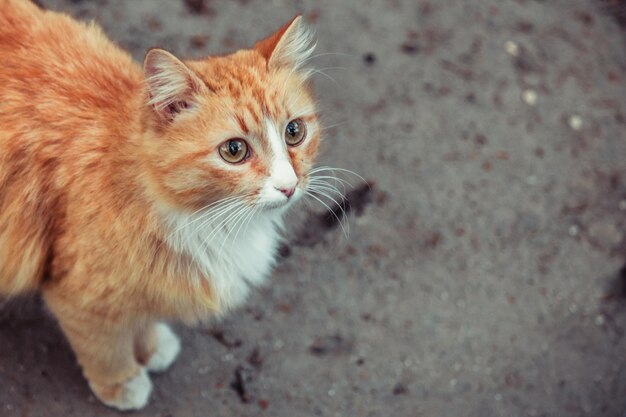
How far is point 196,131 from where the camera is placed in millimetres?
1886

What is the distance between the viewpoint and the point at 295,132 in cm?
203

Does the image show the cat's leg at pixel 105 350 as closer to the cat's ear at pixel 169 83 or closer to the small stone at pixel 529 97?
the cat's ear at pixel 169 83

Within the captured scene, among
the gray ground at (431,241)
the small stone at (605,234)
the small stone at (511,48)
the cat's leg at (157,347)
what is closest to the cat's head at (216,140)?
the cat's leg at (157,347)

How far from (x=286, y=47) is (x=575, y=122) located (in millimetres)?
1964

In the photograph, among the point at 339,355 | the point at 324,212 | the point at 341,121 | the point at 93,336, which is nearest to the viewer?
the point at 93,336

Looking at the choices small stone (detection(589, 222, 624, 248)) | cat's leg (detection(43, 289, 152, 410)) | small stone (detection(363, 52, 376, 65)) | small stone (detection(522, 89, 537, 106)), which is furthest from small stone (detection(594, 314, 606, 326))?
cat's leg (detection(43, 289, 152, 410))

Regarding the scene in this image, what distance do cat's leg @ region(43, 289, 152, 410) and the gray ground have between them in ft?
0.32

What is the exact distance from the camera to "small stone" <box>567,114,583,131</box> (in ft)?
11.5

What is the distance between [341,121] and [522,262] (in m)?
0.97

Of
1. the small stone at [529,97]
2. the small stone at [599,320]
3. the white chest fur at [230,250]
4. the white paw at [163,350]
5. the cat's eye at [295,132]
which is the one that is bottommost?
the small stone at [599,320]

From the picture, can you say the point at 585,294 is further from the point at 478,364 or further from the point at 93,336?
the point at 93,336

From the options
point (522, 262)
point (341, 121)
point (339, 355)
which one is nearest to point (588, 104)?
point (522, 262)

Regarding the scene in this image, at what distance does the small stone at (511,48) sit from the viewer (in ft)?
11.9

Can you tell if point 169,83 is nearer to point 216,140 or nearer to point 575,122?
point 216,140
